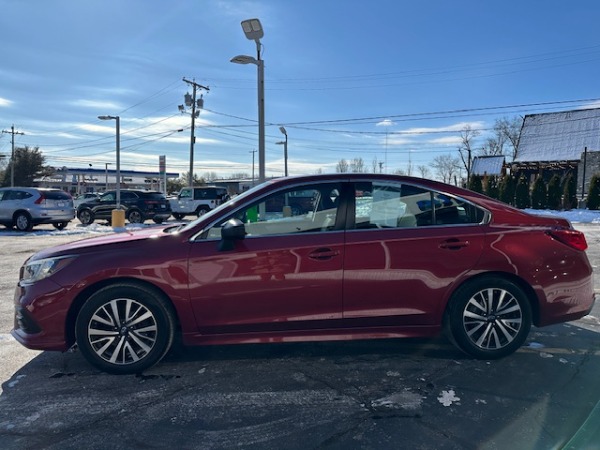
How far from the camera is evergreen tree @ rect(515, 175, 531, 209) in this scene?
30781 mm

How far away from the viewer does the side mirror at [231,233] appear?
3.45 meters

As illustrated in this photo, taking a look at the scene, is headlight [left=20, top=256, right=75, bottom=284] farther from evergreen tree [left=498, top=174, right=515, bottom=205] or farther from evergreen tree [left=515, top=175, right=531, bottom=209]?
evergreen tree [left=498, top=174, right=515, bottom=205]

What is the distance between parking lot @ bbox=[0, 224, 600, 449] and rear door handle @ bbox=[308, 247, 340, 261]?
1002 millimetres

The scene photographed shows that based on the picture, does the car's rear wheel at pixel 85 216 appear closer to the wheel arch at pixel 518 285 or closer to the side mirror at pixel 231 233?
the side mirror at pixel 231 233

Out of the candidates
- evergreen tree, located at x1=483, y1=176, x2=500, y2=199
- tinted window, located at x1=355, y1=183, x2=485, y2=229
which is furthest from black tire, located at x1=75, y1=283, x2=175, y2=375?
evergreen tree, located at x1=483, y1=176, x2=500, y2=199

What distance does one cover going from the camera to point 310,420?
2.89 meters

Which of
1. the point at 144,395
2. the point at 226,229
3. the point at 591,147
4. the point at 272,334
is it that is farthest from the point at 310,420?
the point at 591,147

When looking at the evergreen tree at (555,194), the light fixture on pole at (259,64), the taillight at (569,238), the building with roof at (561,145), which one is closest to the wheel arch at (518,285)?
the taillight at (569,238)

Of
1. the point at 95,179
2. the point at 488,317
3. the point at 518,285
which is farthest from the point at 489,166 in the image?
the point at 95,179

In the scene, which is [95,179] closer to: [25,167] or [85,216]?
[25,167]

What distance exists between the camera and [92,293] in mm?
3512

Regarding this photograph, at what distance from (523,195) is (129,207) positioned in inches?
1056

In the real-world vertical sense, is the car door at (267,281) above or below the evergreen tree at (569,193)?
below

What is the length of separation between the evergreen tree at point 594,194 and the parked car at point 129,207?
25.9m
